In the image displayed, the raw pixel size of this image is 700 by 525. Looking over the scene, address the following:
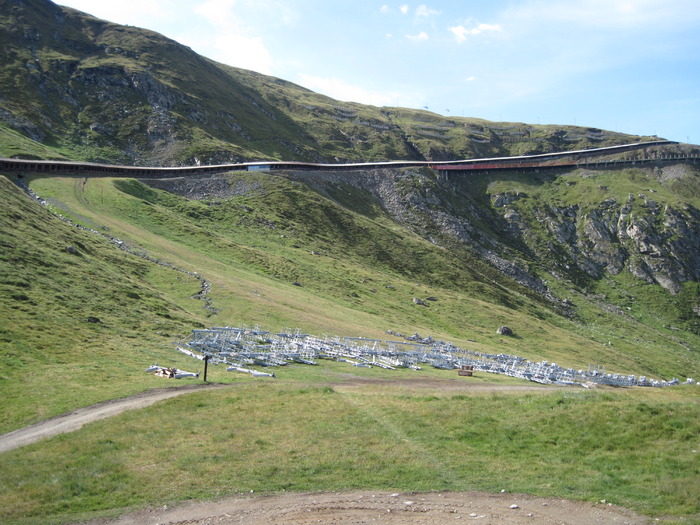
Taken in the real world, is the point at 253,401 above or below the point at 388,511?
below

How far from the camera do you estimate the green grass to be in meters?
17.4

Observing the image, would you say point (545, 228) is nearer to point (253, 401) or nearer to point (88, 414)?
point (253, 401)

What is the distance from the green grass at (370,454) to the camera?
17422 mm

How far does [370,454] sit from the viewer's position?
831 inches

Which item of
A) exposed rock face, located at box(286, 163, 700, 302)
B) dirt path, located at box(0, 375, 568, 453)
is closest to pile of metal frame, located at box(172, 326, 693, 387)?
dirt path, located at box(0, 375, 568, 453)

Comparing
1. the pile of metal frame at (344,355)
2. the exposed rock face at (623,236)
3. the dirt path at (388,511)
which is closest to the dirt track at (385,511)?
the dirt path at (388,511)

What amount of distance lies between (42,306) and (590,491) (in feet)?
127

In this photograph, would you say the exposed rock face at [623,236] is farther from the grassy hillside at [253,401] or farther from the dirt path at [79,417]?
the dirt path at [79,417]

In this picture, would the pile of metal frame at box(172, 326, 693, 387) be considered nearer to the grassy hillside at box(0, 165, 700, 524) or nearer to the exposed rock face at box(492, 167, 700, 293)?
the grassy hillside at box(0, 165, 700, 524)

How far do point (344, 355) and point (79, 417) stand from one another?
28299 millimetres

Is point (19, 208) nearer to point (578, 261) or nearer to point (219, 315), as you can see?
point (219, 315)

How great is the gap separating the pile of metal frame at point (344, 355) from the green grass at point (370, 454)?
14.8 meters

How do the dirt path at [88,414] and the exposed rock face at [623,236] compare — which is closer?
the dirt path at [88,414]

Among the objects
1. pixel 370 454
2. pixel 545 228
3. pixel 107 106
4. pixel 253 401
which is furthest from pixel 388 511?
pixel 545 228
